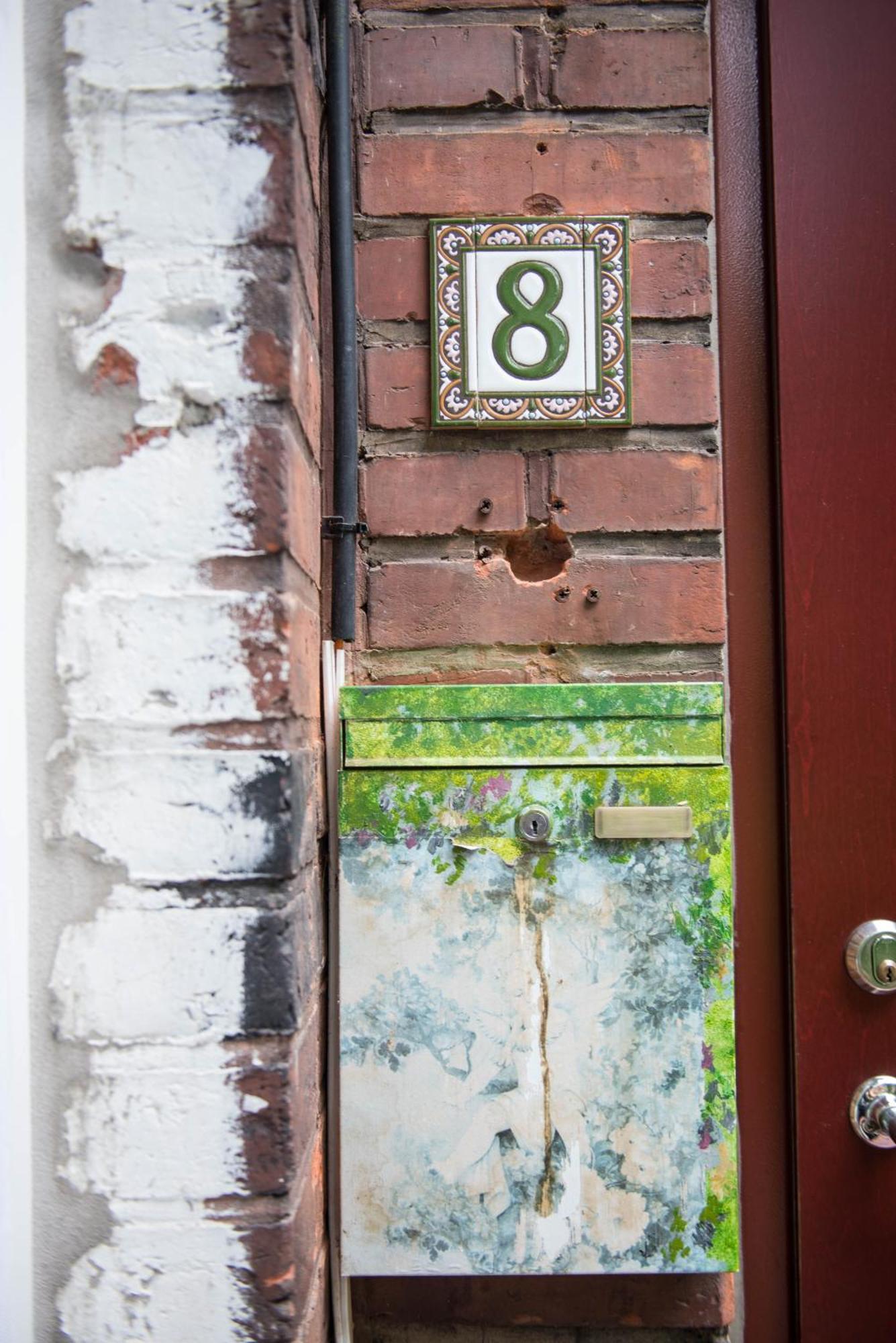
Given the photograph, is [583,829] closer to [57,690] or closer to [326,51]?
[57,690]

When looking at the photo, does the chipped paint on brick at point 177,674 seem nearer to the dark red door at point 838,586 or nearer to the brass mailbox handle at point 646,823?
the brass mailbox handle at point 646,823

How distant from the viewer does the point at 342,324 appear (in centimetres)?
96

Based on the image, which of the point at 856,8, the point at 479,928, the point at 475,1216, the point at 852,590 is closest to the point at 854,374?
the point at 852,590

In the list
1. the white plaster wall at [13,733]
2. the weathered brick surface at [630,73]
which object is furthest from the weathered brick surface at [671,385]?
the white plaster wall at [13,733]

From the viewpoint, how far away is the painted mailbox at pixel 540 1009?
86cm

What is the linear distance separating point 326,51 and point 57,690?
719mm

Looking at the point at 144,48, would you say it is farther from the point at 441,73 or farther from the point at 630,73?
the point at 630,73

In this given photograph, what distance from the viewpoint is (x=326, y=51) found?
3.11 ft

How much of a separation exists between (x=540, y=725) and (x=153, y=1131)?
47 cm

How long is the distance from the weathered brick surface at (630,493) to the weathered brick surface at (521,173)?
0.89 feet

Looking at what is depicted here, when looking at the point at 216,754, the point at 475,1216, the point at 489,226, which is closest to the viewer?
the point at 216,754

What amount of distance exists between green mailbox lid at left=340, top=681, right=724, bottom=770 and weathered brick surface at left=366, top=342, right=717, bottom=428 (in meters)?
0.31

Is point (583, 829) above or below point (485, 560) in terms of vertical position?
below

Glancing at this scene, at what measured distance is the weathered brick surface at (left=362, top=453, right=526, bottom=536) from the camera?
993 millimetres
